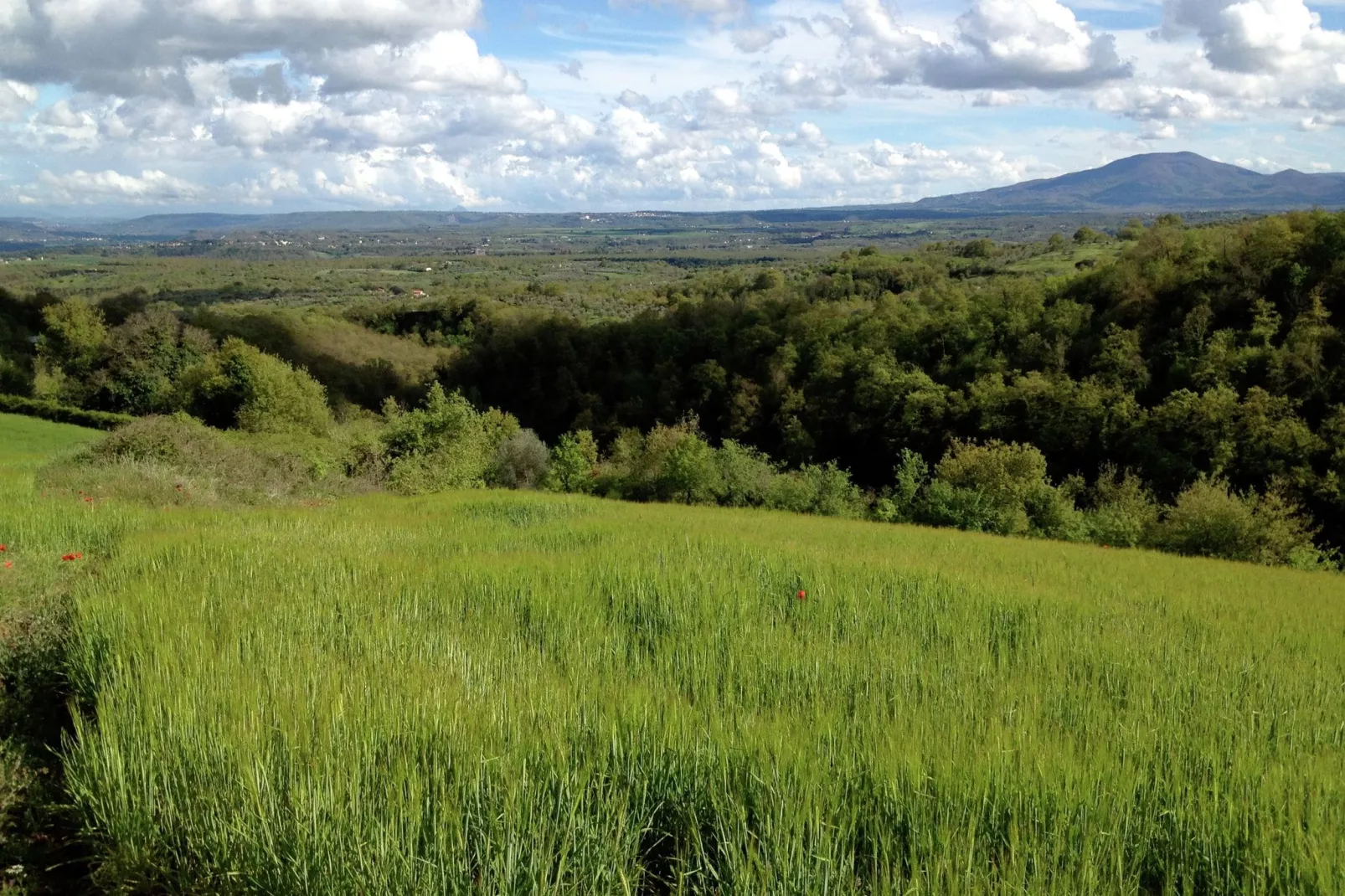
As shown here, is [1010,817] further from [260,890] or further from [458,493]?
[458,493]

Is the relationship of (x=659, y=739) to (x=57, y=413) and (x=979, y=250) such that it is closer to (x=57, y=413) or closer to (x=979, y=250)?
(x=57, y=413)

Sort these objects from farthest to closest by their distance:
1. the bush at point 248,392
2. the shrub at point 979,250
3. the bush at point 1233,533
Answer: the shrub at point 979,250 < the bush at point 248,392 < the bush at point 1233,533

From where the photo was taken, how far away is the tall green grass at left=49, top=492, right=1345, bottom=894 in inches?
123

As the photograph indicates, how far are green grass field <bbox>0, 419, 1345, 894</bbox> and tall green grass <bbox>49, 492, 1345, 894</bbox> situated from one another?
0.02 metres

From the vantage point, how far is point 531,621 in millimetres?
6586

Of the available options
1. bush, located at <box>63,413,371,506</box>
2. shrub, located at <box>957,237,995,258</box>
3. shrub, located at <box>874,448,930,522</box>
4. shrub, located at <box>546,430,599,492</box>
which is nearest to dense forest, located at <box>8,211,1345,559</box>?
shrub, located at <box>874,448,930,522</box>

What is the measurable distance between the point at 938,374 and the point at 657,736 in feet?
165

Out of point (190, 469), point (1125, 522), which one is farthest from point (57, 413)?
point (1125, 522)

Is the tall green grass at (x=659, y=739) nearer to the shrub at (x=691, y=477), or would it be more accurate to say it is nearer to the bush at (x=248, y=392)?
the shrub at (x=691, y=477)

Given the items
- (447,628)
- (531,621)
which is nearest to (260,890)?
(447,628)

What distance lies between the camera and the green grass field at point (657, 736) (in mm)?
3127

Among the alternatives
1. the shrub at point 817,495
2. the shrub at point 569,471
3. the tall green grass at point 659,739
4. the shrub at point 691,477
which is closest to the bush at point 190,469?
the shrub at point 569,471

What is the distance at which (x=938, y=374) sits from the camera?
51.0m

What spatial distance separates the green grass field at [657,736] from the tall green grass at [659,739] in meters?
0.02
